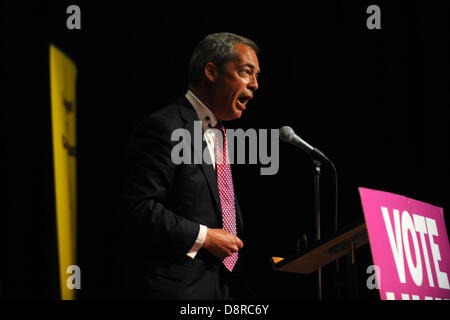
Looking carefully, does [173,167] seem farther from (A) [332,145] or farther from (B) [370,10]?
(B) [370,10]

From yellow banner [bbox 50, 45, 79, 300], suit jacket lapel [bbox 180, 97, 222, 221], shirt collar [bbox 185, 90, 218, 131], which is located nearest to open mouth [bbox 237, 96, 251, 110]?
shirt collar [bbox 185, 90, 218, 131]

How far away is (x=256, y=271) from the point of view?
3.44 metres

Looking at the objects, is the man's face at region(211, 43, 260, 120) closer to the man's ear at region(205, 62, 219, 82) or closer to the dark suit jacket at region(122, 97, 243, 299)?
the man's ear at region(205, 62, 219, 82)

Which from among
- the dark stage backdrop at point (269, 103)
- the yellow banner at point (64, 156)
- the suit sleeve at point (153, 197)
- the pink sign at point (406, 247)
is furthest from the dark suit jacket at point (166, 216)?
the dark stage backdrop at point (269, 103)

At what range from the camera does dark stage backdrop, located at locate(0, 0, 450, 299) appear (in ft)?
10.6

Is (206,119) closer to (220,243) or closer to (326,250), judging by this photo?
(220,243)

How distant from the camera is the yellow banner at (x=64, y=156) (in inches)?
124

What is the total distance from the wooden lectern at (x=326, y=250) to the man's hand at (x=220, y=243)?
0.18 metres

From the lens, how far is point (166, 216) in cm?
203

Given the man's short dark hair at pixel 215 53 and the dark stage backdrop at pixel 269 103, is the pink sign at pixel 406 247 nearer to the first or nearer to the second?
the man's short dark hair at pixel 215 53

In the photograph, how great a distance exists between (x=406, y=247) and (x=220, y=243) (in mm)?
668

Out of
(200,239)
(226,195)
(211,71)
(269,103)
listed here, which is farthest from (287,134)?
(269,103)

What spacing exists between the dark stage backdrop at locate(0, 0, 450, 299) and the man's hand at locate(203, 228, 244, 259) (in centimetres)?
137
